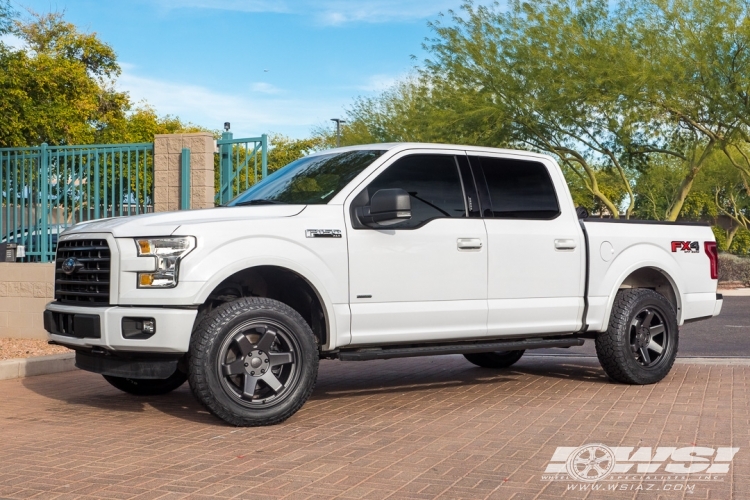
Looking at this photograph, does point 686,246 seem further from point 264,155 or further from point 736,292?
point 736,292

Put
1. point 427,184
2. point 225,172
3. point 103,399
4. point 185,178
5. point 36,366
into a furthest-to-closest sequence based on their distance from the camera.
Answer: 1. point 225,172
2. point 185,178
3. point 36,366
4. point 103,399
5. point 427,184

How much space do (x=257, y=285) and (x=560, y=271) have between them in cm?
277

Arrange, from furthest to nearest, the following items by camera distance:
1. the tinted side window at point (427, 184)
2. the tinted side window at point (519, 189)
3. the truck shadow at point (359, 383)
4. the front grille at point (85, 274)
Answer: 1. the tinted side window at point (519, 189)
2. the truck shadow at point (359, 383)
3. the tinted side window at point (427, 184)
4. the front grille at point (85, 274)

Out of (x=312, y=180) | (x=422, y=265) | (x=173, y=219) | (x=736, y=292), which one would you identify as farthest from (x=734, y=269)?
(x=173, y=219)

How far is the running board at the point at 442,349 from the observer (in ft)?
25.4

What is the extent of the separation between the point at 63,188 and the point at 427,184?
7603mm

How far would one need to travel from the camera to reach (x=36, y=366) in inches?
423

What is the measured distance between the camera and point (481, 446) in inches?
260

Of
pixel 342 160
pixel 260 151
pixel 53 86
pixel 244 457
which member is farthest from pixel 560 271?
pixel 53 86

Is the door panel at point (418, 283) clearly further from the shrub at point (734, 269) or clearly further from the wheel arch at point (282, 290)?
the shrub at point (734, 269)

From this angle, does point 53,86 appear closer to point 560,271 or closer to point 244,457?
point 560,271

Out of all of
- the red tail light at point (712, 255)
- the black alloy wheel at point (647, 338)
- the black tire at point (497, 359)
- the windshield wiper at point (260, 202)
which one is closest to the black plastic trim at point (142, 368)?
the windshield wiper at point (260, 202)

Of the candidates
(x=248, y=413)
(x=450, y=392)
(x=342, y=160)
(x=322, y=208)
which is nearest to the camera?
(x=248, y=413)

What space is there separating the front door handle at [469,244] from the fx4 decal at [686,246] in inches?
102
